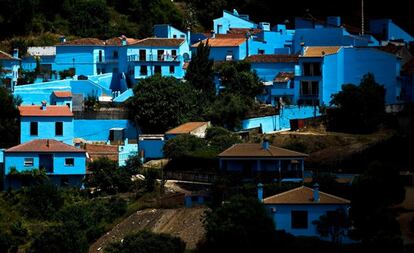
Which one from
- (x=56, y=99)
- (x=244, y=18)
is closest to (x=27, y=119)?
(x=56, y=99)

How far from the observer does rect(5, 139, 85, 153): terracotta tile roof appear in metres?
56.8

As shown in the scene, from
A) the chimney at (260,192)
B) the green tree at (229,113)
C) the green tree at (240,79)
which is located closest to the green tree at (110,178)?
the green tree at (229,113)

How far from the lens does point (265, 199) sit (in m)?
48.8

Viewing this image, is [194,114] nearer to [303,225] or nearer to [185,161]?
[185,161]

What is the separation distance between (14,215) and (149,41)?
16.0m

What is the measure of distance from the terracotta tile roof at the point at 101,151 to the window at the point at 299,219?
12.4 m

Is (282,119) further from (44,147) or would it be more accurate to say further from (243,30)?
(243,30)

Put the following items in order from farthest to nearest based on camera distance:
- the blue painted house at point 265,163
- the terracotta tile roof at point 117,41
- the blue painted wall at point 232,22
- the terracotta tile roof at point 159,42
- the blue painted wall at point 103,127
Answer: the blue painted wall at point 232,22
the terracotta tile roof at point 117,41
the terracotta tile roof at point 159,42
the blue painted wall at point 103,127
the blue painted house at point 265,163

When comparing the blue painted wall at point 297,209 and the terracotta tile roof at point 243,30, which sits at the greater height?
the terracotta tile roof at point 243,30

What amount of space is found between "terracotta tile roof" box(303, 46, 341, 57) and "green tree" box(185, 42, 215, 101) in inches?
170

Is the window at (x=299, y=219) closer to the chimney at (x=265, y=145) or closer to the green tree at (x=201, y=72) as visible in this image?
the chimney at (x=265, y=145)

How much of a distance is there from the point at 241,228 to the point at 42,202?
10.8 meters

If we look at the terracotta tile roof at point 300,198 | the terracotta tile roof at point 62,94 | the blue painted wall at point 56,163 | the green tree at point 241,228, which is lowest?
the green tree at point 241,228

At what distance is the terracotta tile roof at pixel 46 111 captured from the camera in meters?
59.5
